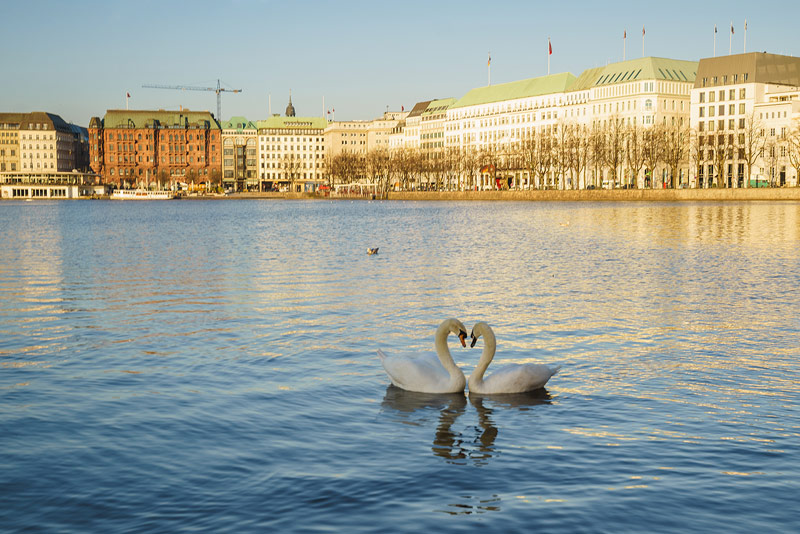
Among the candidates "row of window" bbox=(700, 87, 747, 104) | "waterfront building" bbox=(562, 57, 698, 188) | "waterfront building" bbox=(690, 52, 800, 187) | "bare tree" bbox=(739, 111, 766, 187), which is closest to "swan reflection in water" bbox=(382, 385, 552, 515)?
"bare tree" bbox=(739, 111, 766, 187)

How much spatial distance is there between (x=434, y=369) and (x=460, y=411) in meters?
1.30

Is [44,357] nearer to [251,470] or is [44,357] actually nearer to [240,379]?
[240,379]

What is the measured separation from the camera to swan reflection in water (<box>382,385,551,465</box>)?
37.8 ft

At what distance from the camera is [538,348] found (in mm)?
18500

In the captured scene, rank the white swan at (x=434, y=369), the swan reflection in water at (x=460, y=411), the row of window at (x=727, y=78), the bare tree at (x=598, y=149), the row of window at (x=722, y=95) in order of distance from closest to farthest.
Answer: the swan reflection in water at (x=460, y=411) → the white swan at (x=434, y=369) → the bare tree at (x=598, y=149) → the row of window at (x=722, y=95) → the row of window at (x=727, y=78)

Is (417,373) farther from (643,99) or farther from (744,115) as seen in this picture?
(643,99)

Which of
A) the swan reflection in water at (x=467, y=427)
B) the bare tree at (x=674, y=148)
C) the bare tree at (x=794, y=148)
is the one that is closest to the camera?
the swan reflection in water at (x=467, y=427)

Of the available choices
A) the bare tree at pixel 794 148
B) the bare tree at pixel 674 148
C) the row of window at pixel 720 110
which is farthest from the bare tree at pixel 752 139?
the bare tree at pixel 674 148

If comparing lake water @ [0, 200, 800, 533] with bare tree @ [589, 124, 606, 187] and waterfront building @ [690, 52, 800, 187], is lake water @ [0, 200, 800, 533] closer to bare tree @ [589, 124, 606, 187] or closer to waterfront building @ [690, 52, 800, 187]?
bare tree @ [589, 124, 606, 187]

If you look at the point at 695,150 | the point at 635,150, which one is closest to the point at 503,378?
the point at 635,150

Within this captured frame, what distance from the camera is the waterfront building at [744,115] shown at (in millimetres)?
146000

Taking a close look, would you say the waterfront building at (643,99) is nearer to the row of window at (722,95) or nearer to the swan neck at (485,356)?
the row of window at (722,95)

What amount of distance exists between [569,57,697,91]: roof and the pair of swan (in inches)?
6796

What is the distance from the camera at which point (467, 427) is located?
12664mm
